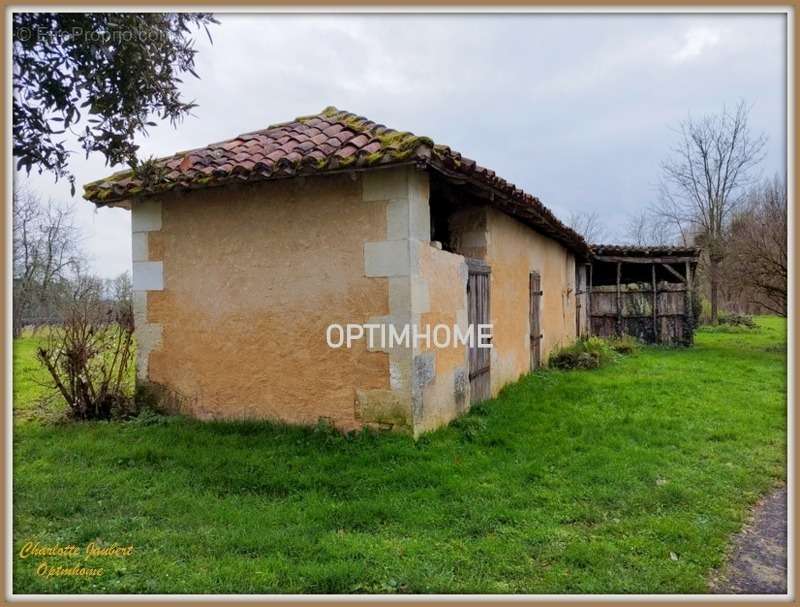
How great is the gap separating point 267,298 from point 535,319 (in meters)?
5.46

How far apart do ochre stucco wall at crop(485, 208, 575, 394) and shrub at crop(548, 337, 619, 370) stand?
0.81ft

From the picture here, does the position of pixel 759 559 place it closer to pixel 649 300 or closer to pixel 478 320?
pixel 478 320

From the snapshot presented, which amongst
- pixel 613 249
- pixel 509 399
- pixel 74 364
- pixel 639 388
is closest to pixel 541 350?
pixel 639 388

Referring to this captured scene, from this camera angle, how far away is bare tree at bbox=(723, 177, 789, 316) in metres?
8.88

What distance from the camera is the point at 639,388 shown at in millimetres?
7598

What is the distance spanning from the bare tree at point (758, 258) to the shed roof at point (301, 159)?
17.6 feet

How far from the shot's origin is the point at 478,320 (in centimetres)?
631

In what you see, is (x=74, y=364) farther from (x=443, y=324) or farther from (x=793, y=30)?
(x=793, y=30)

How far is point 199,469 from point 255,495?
0.77m

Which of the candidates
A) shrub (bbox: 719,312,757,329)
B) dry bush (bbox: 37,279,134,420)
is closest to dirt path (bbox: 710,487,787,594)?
dry bush (bbox: 37,279,134,420)

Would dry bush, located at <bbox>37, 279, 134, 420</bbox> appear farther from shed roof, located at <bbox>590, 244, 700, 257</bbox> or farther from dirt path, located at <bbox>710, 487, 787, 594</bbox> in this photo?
shed roof, located at <bbox>590, 244, 700, 257</bbox>

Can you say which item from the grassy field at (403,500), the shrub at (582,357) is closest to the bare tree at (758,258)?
the shrub at (582,357)

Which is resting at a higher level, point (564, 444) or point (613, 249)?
point (613, 249)

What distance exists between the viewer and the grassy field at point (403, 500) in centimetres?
285
